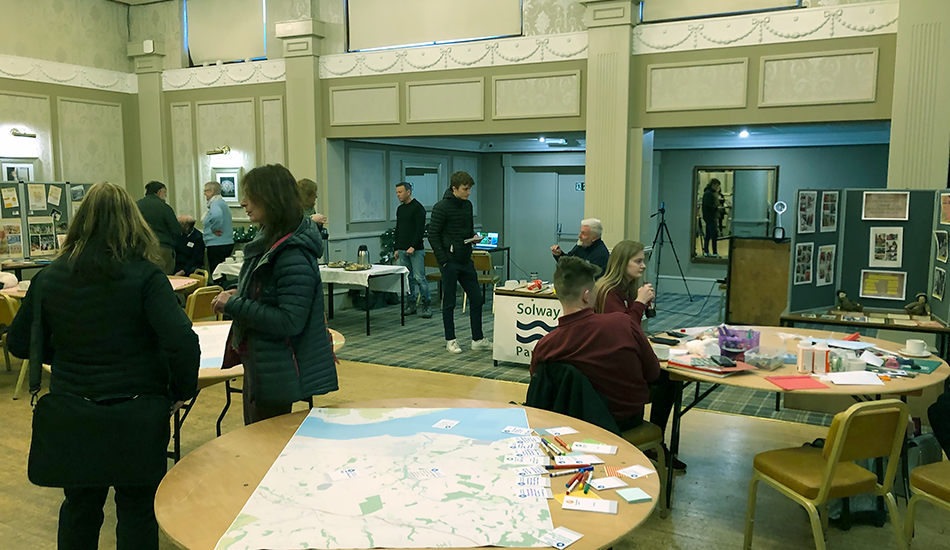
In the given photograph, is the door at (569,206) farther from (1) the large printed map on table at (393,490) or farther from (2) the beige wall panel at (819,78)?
(1) the large printed map on table at (393,490)

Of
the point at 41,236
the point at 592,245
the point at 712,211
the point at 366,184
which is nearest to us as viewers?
the point at 592,245

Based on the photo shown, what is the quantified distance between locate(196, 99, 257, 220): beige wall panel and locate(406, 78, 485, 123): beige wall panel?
7.77 ft

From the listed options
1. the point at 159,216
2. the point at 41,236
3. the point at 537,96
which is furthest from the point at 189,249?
the point at 537,96

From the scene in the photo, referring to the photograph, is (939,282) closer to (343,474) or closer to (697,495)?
(697,495)

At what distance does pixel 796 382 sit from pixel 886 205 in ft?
8.67

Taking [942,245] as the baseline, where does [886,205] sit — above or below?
above

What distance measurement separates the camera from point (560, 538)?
1669mm

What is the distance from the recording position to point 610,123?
7.09 m

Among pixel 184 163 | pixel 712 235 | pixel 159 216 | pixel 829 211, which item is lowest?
pixel 712 235

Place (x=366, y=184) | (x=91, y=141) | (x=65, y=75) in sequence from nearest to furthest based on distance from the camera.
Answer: (x=65, y=75) < (x=91, y=141) < (x=366, y=184)

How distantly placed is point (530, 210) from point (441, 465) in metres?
10.1

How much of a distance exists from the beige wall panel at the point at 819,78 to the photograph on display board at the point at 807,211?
1.78m

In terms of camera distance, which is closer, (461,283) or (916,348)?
(916,348)

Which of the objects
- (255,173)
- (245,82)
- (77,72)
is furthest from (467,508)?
(77,72)
